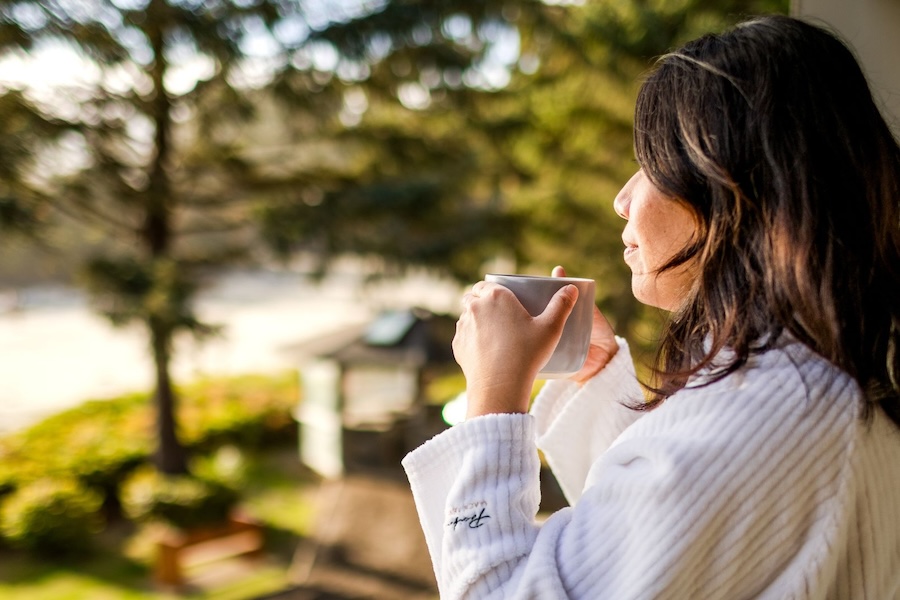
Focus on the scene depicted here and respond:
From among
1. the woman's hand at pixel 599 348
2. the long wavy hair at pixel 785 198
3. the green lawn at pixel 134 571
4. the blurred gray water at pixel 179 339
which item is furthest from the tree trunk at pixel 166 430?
the long wavy hair at pixel 785 198

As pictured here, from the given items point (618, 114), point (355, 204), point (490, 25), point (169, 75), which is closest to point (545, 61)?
point (618, 114)

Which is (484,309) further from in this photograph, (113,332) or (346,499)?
(346,499)

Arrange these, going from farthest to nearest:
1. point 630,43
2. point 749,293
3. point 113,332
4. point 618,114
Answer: point 618,114 < point 630,43 < point 113,332 < point 749,293

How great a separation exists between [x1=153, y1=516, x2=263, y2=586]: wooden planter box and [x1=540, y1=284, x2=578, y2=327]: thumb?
421cm

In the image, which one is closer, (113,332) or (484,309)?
(484,309)

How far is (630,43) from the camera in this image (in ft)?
16.5

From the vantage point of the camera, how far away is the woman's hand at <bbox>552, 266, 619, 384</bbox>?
2.73 ft

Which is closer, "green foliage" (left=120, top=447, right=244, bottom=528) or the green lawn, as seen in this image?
the green lawn

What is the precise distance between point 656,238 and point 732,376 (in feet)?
0.48

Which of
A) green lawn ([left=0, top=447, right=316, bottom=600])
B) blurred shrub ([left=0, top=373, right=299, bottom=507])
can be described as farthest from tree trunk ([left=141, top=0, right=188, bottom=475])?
green lawn ([left=0, top=447, right=316, bottom=600])

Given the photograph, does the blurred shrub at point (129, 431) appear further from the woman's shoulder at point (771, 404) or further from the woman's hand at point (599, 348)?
the woman's shoulder at point (771, 404)

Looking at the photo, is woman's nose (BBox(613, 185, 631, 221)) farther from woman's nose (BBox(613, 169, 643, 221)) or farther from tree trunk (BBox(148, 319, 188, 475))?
tree trunk (BBox(148, 319, 188, 475))

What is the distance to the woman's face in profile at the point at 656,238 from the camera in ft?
1.99

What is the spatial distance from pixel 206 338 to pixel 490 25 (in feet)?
7.86
